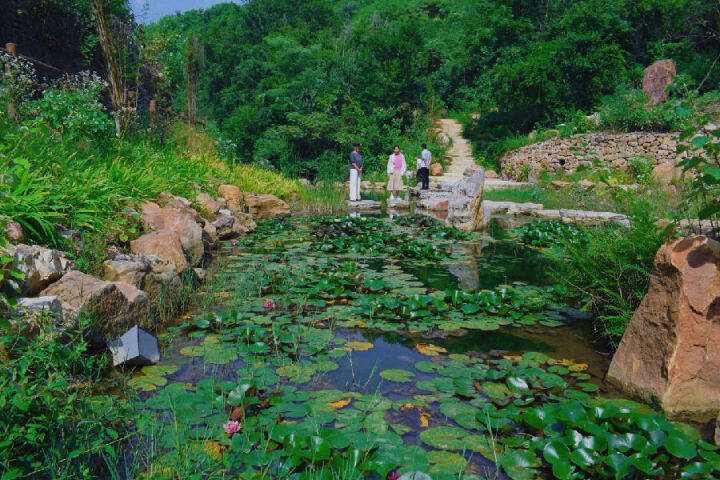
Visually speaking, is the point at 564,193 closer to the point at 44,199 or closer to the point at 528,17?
the point at 44,199

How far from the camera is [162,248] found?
4.79 meters

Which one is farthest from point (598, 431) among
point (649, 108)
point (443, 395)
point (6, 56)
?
point (649, 108)

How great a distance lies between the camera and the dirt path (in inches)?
860

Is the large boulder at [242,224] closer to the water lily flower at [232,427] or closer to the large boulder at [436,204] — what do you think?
the large boulder at [436,204]

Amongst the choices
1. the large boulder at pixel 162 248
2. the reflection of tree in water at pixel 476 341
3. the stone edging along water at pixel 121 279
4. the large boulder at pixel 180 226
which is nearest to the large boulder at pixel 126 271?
the stone edging along water at pixel 121 279

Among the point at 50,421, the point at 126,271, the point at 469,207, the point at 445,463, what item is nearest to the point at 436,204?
the point at 469,207

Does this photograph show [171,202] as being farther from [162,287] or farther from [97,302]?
[97,302]

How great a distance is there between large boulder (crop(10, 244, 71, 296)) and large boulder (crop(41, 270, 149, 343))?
0.26ft

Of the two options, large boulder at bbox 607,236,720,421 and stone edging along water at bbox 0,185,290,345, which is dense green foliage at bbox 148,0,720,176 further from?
large boulder at bbox 607,236,720,421

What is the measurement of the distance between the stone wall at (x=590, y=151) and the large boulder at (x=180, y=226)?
11.9m

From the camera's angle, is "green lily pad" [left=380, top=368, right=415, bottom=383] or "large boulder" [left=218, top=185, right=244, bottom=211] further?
"large boulder" [left=218, top=185, right=244, bottom=211]

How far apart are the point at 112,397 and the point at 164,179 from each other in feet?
16.9

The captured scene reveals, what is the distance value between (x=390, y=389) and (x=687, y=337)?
168 cm

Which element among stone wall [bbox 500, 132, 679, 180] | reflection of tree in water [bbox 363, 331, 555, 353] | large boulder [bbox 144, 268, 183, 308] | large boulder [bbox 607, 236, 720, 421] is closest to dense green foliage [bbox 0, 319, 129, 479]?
large boulder [bbox 144, 268, 183, 308]
